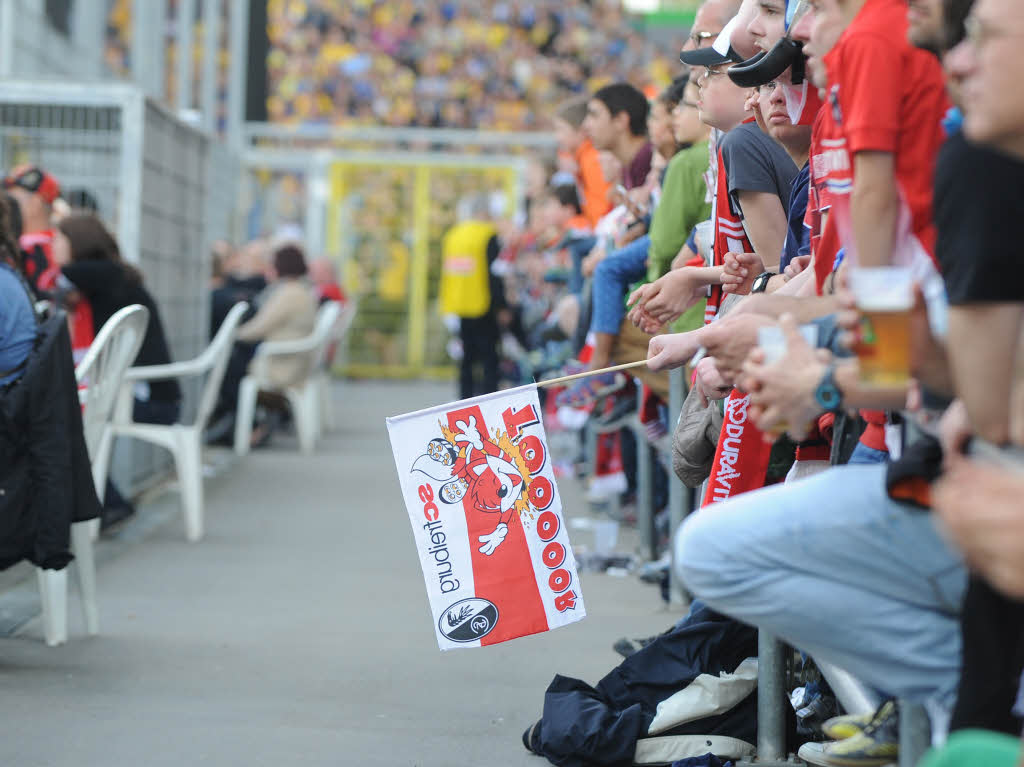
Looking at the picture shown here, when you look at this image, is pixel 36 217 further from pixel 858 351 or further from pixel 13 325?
pixel 858 351

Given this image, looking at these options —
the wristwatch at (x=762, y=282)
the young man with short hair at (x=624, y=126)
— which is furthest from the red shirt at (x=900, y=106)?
the young man with short hair at (x=624, y=126)

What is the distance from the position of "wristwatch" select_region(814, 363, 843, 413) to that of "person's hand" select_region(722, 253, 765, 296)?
4.71 ft

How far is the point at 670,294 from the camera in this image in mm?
3953

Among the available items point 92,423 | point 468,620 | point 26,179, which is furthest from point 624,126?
point 468,620

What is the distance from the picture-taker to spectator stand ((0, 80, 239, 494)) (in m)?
7.96

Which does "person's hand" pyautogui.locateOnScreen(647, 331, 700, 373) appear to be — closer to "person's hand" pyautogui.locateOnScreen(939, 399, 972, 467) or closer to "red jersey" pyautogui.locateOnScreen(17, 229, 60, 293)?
"person's hand" pyautogui.locateOnScreen(939, 399, 972, 467)

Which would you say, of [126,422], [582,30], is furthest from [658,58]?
[126,422]

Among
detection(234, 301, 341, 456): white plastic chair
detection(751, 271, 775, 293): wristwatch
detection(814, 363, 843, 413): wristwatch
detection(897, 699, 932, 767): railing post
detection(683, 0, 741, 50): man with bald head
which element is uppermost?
detection(683, 0, 741, 50): man with bald head

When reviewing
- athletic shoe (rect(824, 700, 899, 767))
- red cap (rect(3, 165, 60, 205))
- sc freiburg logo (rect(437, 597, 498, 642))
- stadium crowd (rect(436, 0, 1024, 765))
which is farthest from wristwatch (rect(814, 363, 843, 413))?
red cap (rect(3, 165, 60, 205))

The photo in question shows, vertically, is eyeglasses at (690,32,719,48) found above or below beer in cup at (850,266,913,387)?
above

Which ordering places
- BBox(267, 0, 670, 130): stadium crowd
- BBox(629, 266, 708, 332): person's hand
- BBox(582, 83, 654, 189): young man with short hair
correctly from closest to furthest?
BBox(629, 266, 708, 332): person's hand → BBox(582, 83, 654, 189): young man with short hair → BBox(267, 0, 670, 130): stadium crowd

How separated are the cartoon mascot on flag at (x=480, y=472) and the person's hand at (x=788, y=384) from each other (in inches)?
41.4

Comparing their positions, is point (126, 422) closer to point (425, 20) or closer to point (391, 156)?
point (391, 156)

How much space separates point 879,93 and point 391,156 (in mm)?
15142
